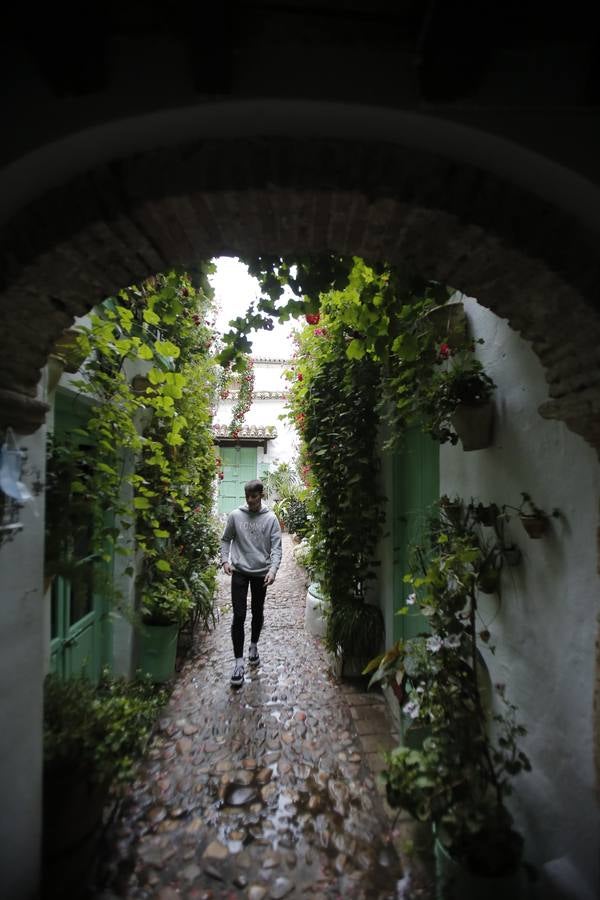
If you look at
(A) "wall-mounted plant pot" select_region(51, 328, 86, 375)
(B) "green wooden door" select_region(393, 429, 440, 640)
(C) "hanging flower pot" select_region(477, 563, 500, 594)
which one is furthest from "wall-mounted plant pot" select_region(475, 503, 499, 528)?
(A) "wall-mounted plant pot" select_region(51, 328, 86, 375)

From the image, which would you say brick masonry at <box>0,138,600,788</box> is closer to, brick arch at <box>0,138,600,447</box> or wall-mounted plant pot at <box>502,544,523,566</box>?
brick arch at <box>0,138,600,447</box>

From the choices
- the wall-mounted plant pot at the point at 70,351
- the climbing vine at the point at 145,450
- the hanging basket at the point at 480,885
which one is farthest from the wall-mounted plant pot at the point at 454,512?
the wall-mounted plant pot at the point at 70,351

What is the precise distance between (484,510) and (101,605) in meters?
2.96

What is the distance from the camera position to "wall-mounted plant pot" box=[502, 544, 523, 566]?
A: 1918mm

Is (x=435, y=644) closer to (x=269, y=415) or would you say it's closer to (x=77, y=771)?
(x=77, y=771)

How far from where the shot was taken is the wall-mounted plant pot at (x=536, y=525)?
1.71 meters

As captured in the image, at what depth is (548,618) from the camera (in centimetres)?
173

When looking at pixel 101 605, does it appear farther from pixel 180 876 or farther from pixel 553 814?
pixel 553 814

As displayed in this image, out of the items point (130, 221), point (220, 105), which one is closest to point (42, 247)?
point (130, 221)

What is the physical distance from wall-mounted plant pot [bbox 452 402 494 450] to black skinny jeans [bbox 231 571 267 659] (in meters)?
2.54

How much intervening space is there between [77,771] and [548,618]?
217 cm

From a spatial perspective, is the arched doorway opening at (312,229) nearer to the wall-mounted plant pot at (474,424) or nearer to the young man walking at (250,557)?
the wall-mounted plant pot at (474,424)

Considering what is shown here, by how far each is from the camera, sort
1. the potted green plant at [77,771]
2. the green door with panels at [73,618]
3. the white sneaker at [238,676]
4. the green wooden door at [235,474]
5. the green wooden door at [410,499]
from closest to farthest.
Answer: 1. the potted green plant at [77,771]
2. the green door with panels at [73,618]
3. the green wooden door at [410,499]
4. the white sneaker at [238,676]
5. the green wooden door at [235,474]

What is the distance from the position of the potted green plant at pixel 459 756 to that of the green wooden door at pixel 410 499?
0.70 metres
